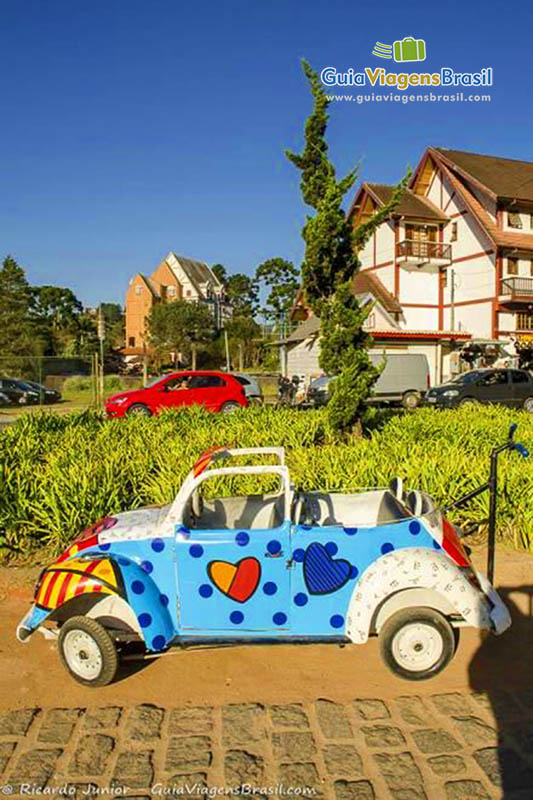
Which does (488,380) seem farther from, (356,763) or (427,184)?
(427,184)

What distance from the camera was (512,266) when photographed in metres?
32.9

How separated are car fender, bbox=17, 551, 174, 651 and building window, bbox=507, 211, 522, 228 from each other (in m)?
35.5

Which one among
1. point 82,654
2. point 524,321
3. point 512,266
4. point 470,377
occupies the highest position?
point 512,266

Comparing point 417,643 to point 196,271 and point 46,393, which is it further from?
point 196,271

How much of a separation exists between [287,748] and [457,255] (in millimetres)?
36061

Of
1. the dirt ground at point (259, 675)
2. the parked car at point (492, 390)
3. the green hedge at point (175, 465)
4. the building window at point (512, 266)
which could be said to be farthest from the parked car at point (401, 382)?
the dirt ground at point (259, 675)

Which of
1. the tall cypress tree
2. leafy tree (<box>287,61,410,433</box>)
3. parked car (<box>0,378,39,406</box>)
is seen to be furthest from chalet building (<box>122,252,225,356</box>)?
leafy tree (<box>287,61,410,433</box>)

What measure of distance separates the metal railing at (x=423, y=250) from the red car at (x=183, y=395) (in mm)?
19887

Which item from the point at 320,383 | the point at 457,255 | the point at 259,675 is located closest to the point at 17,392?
the point at 320,383

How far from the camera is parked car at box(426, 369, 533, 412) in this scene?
796 inches

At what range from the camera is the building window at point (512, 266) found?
107 ft

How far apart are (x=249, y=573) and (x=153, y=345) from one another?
52.0 metres

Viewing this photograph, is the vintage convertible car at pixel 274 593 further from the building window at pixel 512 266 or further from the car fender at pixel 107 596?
the building window at pixel 512 266

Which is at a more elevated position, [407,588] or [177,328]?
[177,328]
